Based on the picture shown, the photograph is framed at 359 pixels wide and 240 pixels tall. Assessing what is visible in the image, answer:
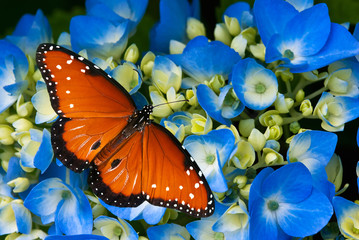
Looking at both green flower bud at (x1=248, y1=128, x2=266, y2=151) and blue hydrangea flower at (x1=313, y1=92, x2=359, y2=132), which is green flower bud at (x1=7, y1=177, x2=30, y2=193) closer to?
green flower bud at (x1=248, y1=128, x2=266, y2=151)

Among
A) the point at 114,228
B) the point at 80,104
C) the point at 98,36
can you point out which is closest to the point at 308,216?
the point at 114,228

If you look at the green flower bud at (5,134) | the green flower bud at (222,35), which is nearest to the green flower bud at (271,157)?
the green flower bud at (222,35)

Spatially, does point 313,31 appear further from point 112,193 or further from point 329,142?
point 112,193

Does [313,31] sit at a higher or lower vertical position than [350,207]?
higher

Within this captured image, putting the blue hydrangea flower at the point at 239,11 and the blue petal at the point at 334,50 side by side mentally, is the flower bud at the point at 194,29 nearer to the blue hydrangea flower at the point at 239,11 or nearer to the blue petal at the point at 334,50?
the blue hydrangea flower at the point at 239,11

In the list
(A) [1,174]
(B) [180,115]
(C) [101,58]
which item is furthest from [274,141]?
(A) [1,174]

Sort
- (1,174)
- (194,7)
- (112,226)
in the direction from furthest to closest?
(194,7), (1,174), (112,226)

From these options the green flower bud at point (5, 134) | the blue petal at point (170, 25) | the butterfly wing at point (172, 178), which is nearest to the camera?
the butterfly wing at point (172, 178)
